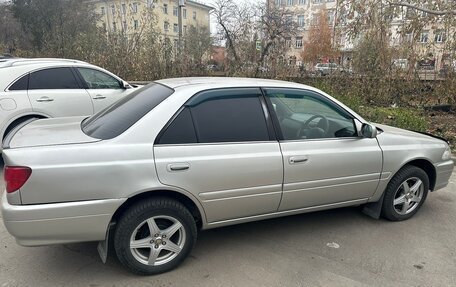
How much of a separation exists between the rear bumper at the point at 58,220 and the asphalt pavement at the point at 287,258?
0.46 meters

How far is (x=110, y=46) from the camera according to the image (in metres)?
12.1

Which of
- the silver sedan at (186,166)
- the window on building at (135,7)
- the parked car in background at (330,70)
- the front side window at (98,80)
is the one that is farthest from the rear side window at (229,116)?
the window on building at (135,7)

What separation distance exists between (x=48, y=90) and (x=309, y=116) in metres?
4.45

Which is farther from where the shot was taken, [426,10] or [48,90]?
[426,10]

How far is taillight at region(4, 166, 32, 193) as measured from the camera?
2.32 m

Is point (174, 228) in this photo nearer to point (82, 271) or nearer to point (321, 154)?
point (82, 271)

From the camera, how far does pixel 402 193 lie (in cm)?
378

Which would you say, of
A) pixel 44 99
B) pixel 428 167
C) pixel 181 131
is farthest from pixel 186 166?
pixel 44 99

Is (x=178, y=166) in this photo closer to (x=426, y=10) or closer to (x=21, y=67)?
(x=21, y=67)

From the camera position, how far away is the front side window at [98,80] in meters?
6.11

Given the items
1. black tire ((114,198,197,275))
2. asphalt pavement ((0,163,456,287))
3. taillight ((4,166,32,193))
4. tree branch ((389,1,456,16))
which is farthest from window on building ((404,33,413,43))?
taillight ((4,166,32,193))

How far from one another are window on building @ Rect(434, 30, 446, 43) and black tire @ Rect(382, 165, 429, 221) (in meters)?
7.67

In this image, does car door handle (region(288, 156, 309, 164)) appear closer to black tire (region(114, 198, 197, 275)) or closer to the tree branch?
black tire (region(114, 198, 197, 275))

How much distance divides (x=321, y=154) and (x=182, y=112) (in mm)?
1391
